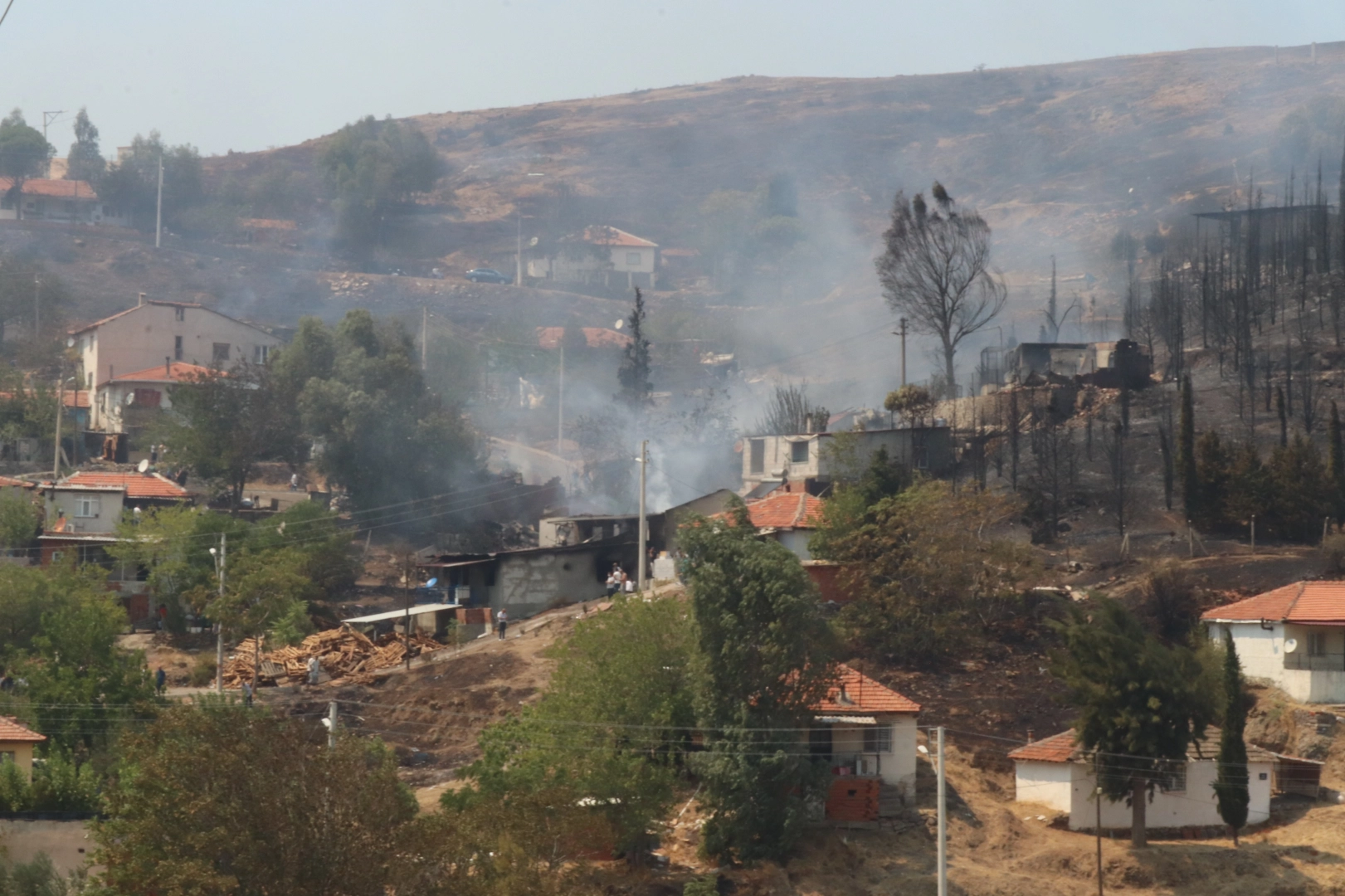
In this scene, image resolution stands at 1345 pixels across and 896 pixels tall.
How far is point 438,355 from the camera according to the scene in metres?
106

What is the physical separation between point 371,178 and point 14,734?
122977 mm

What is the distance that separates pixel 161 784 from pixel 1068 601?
27.0 meters

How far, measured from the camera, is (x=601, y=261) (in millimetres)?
148500

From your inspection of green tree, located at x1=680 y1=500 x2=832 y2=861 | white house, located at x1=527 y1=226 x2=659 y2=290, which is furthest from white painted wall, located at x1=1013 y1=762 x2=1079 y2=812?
white house, located at x1=527 y1=226 x2=659 y2=290

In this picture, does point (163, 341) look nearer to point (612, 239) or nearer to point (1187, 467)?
point (1187, 467)

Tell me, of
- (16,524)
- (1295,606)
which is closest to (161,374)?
(16,524)

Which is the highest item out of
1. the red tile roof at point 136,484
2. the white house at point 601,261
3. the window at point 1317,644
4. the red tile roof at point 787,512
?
the white house at point 601,261

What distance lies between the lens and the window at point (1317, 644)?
4162 centimetres

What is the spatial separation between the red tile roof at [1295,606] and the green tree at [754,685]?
35.9 ft

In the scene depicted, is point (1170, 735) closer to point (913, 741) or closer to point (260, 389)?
point (913, 741)

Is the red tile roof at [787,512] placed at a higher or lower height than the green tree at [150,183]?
lower

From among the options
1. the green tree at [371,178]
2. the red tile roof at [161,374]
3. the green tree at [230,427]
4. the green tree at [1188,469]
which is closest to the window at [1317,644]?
the green tree at [1188,469]

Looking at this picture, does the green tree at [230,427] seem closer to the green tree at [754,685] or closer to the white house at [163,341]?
the white house at [163,341]

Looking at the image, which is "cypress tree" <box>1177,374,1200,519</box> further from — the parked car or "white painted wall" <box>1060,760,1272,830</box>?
the parked car
